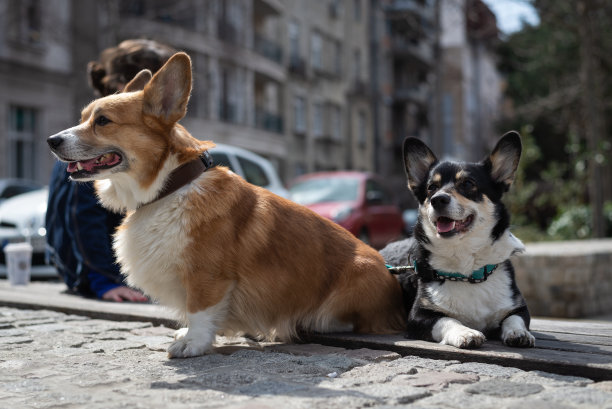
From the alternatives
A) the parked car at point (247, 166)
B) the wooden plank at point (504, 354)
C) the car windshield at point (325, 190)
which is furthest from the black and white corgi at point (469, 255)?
the car windshield at point (325, 190)

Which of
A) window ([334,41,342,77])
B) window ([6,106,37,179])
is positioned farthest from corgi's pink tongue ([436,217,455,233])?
window ([334,41,342,77])

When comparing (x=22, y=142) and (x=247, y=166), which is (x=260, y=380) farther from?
(x=22, y=142)

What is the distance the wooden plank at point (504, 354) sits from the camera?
9.82ft

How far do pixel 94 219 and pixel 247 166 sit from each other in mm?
4391

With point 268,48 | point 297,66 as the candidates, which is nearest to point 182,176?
point 268,48

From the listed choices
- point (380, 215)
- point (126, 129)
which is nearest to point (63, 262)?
point (126, 129)

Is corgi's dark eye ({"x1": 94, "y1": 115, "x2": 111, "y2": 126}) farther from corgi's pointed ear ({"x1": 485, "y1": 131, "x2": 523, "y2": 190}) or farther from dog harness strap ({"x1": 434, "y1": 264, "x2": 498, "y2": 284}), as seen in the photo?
corgi's pointed ear ({"x1": 485, "y1": 131, "x2": 523, "y2": 190})

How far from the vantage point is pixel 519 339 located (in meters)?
3.38

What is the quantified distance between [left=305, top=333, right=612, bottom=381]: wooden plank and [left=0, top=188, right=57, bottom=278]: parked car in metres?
5.81

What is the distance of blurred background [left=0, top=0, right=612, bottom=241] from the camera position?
14383 millimetres

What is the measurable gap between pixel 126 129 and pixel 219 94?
24570 millimetres

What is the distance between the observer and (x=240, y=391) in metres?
2.75

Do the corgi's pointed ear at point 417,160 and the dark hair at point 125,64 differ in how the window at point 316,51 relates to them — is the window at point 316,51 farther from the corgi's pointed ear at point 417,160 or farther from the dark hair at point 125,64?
the corgi's pointed ear at point 417,160

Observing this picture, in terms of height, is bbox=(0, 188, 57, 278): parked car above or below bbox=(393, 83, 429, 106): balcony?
below
